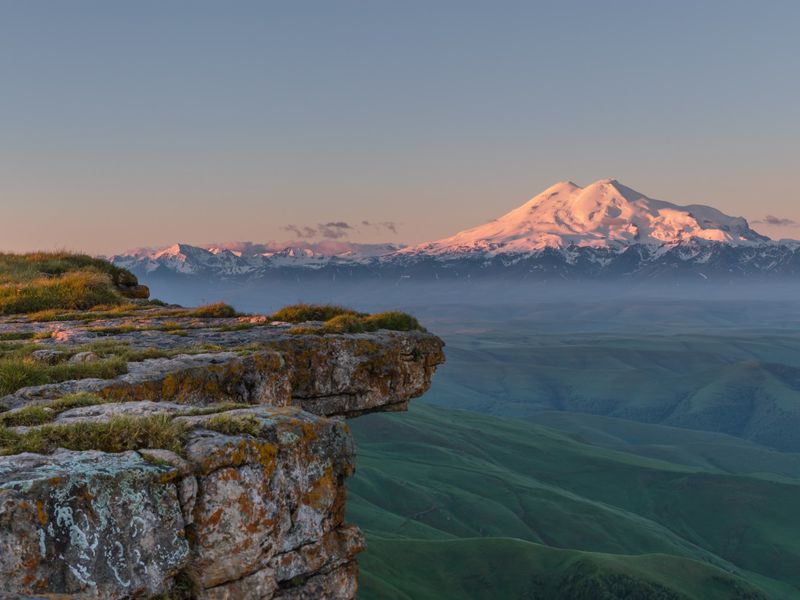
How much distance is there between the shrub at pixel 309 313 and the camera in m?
23.2

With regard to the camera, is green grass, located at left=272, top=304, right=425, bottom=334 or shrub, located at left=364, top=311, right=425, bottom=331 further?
shrub, located at left=364, top=311, right=425, bottom=331

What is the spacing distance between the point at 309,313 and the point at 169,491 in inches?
616

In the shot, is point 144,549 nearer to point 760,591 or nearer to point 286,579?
point 286,579

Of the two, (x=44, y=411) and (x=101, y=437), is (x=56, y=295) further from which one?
(x=101, y=437)

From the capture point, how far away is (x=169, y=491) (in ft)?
26.8

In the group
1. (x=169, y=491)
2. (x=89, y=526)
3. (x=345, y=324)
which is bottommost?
(x=89, y=526)

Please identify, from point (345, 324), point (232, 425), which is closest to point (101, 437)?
point (232, 425)

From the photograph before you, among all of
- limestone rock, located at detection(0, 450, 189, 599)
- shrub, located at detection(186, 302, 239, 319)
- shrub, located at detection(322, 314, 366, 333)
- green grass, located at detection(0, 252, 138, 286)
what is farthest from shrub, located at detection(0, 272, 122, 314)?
limestone rock, located at detection(0, 450, 189, 599)

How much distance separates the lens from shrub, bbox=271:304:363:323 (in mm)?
23188

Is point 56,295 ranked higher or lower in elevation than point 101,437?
higher

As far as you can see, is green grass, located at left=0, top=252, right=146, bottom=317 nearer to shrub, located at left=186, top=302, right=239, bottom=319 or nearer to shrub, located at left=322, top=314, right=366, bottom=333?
shrub, located at left=186, top=302, right=239, bottom=319

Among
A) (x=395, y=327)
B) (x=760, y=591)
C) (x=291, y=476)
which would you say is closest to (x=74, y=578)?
(x=291, y=476)

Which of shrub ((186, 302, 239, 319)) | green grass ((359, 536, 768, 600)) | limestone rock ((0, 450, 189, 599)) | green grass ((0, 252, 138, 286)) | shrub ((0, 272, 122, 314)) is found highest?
green grass ((0, 252, 138, 286))

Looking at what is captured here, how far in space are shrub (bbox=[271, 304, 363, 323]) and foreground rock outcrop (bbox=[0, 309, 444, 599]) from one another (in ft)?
26.9
